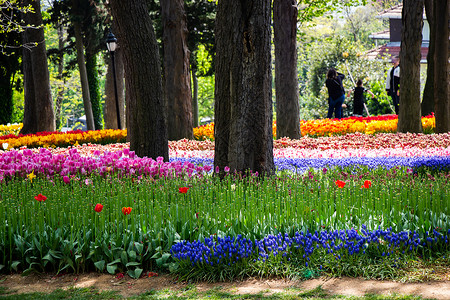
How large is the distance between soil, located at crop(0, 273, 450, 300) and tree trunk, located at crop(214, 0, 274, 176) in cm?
267

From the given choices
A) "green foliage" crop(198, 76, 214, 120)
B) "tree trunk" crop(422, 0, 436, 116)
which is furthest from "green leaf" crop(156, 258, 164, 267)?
"green foliage" crop(198, 76, 214, 120)

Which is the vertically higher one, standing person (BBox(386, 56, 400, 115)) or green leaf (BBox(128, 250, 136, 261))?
standing person (BBox(386, 56, 400, 115))

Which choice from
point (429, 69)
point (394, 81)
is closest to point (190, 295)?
point (429, 69)

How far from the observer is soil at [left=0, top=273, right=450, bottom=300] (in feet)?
11.3

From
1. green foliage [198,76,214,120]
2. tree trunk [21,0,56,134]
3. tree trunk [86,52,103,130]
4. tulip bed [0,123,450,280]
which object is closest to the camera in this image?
tulip bed [0,123,450,280]

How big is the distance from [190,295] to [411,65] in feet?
34.8

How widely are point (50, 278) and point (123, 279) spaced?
2.12 ft

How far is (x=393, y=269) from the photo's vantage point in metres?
3.70

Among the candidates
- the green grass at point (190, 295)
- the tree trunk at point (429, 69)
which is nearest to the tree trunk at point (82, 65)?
the tree trunk at point (429, 69)

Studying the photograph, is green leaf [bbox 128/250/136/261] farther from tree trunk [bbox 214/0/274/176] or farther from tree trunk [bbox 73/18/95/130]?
tree trunk [bbox 73/18/95/130]

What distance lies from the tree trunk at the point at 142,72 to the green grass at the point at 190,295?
15.1ft

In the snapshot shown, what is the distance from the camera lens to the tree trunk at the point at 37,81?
18375 millimetres

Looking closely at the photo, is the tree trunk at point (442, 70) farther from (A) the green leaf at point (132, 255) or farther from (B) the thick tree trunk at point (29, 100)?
(B) the thick tree trunk at point (29, 100)

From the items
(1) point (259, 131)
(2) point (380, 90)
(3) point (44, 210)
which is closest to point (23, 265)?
(3) point (44, 210)
